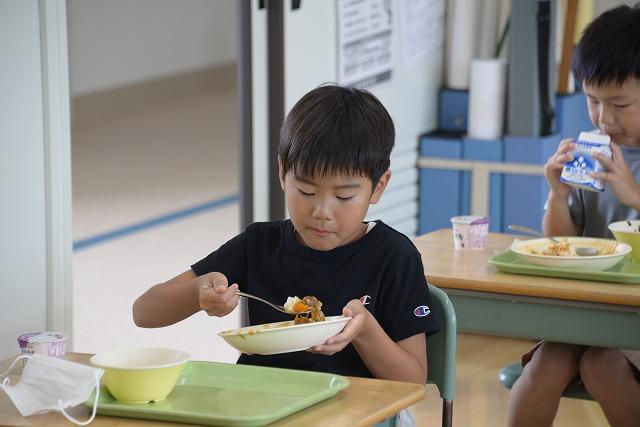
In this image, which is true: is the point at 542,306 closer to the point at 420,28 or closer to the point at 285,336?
the point at 285,336

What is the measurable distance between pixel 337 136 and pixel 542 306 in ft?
2.24

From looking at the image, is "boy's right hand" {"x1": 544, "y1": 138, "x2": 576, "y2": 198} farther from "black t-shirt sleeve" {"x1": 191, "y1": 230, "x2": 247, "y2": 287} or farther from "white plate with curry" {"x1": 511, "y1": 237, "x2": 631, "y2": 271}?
"black t-shirt sleeve" {"x1": 191, "y1": 230, "x2": 247, "y2": 287}

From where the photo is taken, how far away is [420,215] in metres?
4.38

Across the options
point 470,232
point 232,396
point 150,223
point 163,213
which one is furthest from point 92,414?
point 163,213

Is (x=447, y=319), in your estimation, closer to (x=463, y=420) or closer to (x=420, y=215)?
(x=463, y=420)

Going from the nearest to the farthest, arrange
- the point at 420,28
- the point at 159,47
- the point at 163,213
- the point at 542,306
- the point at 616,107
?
the point at 542,306, the point at 616,107, the point at 420,28, the point at 163,213, the point at 159,47

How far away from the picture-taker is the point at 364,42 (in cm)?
391

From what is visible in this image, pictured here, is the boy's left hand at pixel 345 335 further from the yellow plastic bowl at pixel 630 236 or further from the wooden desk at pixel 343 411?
the yellow plastic bowl at pixel 630 236

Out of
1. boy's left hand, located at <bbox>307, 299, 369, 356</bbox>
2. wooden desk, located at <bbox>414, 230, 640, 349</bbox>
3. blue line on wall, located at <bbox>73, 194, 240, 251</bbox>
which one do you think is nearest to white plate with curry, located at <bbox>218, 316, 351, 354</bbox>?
boy's left hand, located at <bbox>307, 299, 369, 356</bbox>

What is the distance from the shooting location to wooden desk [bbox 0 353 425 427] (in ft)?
4.48

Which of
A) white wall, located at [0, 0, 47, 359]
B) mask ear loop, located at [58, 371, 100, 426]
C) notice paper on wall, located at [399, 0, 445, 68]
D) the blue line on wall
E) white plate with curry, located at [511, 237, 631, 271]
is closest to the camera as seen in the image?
mask ear loop, located at [58, 371, 100, 426]

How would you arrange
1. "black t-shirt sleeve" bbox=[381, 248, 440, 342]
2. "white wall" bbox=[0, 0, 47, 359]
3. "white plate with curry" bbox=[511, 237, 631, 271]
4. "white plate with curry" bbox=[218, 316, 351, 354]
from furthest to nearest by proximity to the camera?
"white wall" bbox=[0, 0, 47, 359]
"white plate with curry" bbox=[511, 237, 631, 271]
"black t-shirt sleeve" bbox=[381, 248, 440, 342]
"white plate with curry" bbox=[218, 316, 351, 354]

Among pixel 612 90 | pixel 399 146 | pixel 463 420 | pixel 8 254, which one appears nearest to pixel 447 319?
pixel 612 90

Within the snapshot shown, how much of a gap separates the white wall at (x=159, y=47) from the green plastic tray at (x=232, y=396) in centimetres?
521
